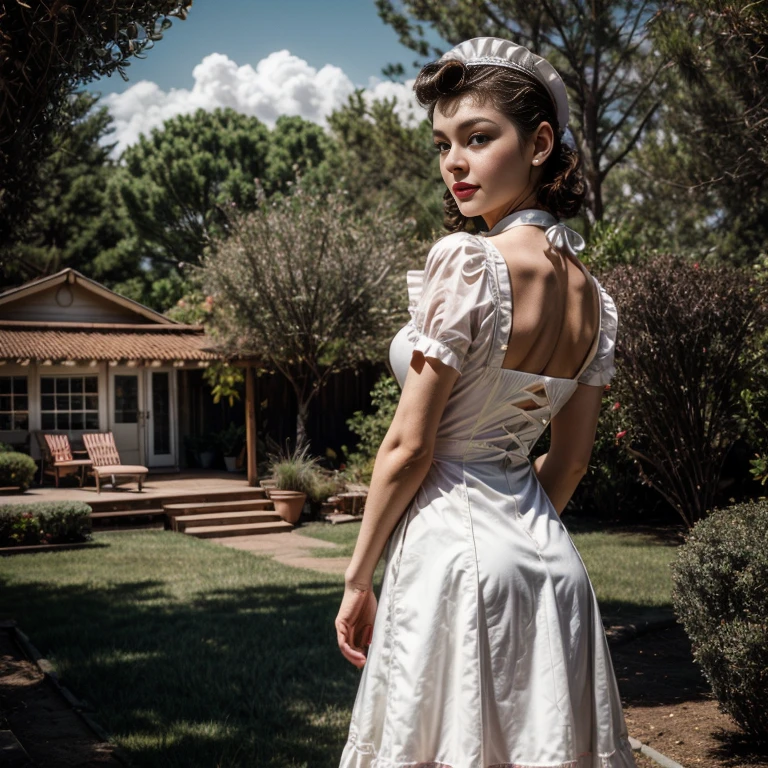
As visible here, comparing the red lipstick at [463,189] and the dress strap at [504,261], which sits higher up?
the red lipstick at [463,189]

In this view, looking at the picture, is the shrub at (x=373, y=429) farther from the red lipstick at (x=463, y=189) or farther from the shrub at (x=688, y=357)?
the red lipstick at (x=463, y=189)

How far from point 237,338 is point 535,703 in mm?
Result: 14809

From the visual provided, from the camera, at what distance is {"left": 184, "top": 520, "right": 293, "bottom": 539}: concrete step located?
13297mm

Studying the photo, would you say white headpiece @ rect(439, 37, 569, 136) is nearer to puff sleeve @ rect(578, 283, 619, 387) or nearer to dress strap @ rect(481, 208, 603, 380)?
dress strap @ rect(481, 208, 603, 380)

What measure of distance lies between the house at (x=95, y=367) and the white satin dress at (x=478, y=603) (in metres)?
16.0

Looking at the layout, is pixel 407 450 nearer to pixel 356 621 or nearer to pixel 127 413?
pixel 356 621

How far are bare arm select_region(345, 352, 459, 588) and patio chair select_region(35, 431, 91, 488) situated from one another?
1550cm

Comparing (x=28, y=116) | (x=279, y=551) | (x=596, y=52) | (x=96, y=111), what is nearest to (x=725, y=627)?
(x=28, y=116)

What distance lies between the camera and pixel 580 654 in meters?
1.80

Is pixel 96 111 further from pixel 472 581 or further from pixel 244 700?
pixel 472 581

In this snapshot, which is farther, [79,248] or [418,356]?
[79,248]

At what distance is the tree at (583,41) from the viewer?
52.2 ft

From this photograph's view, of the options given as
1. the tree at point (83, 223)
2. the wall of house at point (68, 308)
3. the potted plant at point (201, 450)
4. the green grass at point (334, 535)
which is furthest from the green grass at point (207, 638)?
the tree at point (83, 223)

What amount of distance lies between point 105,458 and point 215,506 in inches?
147
